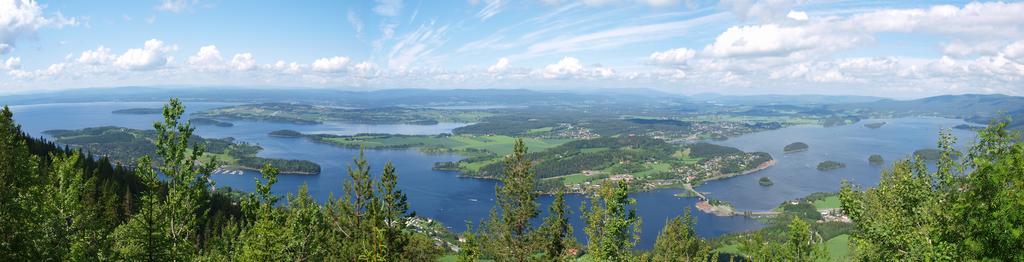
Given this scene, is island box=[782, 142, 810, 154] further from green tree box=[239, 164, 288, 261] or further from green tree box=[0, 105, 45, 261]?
green tree box=[0, 105, 45, 261]

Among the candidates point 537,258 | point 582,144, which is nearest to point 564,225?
point 537,258

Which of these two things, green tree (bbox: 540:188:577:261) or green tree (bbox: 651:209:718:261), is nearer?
green tree (bbox: 540:188:577:261)

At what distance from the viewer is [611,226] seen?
13.2m

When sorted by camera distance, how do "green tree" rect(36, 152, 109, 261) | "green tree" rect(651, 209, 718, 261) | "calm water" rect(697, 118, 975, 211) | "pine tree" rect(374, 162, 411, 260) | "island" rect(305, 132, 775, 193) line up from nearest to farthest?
"green tree" rect(36, 152, 109, 261) < "pine tree" rect(374, 162, 411, 260) < "green tree" rect(651, 209, 718, 261) < "calm water" rect(697, 118, 975, 211) < "island" rect(305, 132, 775, 193)

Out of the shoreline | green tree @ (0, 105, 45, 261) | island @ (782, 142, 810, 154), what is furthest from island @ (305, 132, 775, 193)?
green tree @ (0, 105, 45, 261)

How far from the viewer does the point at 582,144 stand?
17050 centimetres

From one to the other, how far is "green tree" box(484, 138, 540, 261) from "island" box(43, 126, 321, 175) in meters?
101

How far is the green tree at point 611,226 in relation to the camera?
13312 millimetres

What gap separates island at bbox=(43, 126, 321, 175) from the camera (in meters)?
118

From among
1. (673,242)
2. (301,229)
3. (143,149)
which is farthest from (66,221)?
(143,149)

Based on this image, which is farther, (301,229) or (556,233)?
(556,233)

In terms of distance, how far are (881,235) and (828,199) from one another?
9468 centimetres

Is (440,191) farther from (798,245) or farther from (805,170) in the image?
(798,245)

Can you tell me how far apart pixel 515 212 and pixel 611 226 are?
6.09 metres
